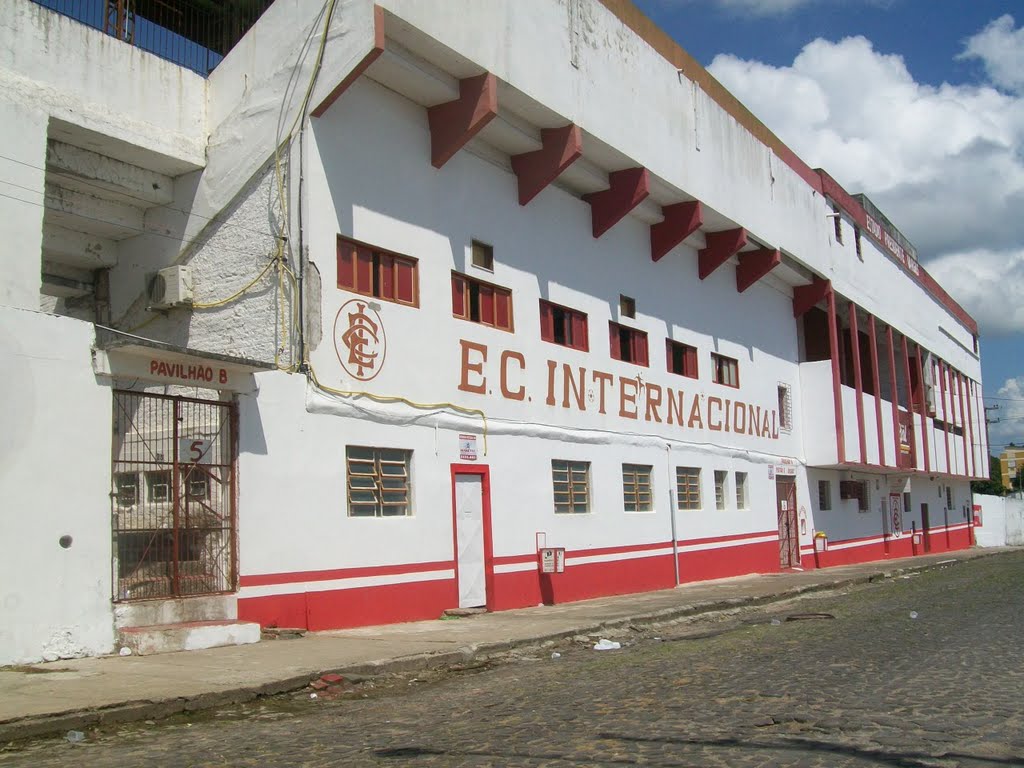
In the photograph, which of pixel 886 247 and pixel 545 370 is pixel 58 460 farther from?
pixel 886 247

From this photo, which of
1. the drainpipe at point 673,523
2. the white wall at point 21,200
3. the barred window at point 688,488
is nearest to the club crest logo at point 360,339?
the white wall at point 21,200

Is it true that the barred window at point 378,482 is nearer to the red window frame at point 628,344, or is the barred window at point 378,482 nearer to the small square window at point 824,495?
the red window frame at point 628,344

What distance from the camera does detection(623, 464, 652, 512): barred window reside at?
Result: 2036cm

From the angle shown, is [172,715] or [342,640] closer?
[172,715]

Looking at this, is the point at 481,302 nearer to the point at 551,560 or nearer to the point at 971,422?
the point at 551,560

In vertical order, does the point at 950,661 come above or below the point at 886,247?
below

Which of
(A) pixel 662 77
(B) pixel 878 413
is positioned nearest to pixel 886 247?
(B) pixel 878 413

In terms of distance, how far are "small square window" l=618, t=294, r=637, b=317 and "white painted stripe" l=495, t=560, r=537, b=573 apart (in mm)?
5997

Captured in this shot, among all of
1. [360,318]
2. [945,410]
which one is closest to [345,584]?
[360,318]

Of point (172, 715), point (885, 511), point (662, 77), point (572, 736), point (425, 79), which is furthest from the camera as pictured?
point (885, 511)

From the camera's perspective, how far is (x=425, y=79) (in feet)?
49.8

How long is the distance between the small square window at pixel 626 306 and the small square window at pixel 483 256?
4299 mm

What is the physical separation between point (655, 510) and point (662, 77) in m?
8.99

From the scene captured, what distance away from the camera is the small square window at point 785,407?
28247 millimetres
